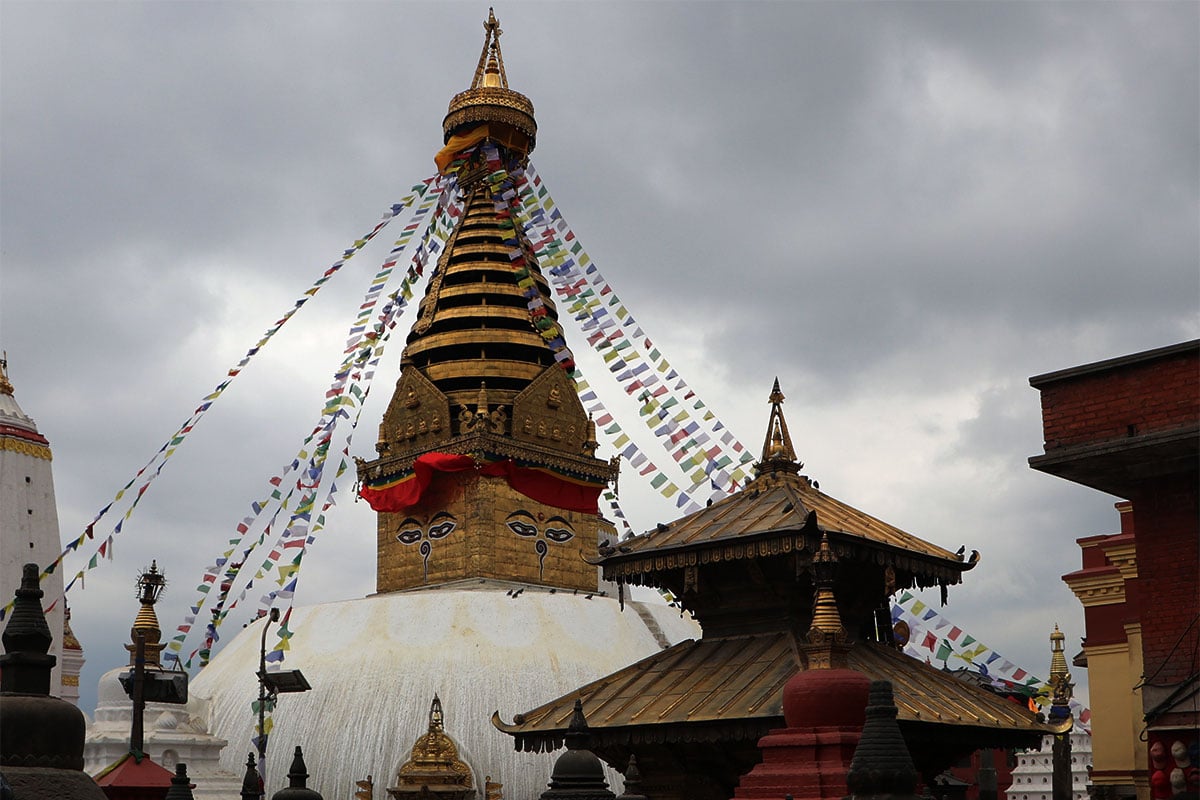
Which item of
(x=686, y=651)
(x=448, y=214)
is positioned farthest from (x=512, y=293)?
(x=686, y=651)

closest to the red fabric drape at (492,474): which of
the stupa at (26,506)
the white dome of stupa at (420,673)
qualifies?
the white dome of stupa at (420,673)

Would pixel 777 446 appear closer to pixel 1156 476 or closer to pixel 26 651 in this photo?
pixel 1156 476

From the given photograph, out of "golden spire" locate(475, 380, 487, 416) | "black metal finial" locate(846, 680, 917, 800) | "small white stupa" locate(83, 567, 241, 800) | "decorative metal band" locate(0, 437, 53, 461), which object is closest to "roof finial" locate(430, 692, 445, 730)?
"small white stupa" locate(83, 567, 241, 800)

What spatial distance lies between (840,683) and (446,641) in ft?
51.4

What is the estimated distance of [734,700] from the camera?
1199 centimetres

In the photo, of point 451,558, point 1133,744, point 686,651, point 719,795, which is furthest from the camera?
point 451,558

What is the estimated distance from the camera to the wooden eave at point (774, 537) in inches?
493

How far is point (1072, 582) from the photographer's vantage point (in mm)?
18875

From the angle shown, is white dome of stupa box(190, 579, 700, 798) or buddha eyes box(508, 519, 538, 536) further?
buddha eyes box(508, 519, 538, 536)

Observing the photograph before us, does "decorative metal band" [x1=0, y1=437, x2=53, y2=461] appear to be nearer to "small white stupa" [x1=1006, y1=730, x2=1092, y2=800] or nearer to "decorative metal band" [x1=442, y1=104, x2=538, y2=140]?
"decorative metal band" [x1=442, y1=104, x2=538, y2=140]

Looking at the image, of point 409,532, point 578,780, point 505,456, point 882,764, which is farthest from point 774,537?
point 409,532

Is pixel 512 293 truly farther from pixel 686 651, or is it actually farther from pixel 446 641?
pixel 686 651

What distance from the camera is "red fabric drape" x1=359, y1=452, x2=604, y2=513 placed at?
95.9ft

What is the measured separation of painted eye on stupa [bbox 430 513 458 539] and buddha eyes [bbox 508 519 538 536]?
1258mm
